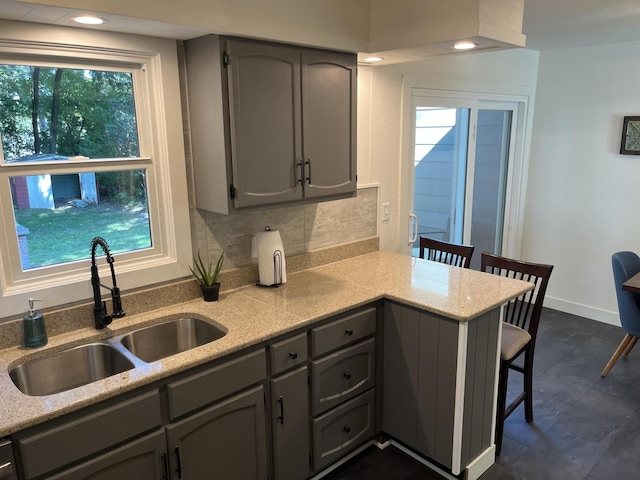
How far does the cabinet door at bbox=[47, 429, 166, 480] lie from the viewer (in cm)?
156

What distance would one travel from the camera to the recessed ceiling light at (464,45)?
2248mm

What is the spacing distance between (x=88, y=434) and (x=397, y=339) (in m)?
1.42

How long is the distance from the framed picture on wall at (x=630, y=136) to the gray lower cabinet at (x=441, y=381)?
2.59m

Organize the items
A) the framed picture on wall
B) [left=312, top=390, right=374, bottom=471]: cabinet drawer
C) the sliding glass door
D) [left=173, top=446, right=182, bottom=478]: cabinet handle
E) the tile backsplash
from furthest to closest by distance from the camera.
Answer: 1. the framed picture on wall
2. the sliding glass door
3. the tile backsplash
4. [left=312, top=390, right=374, bottom=471]: cabinet drawer
5. [left=173, top=446, right=182, bottom=478]: cabinet handle

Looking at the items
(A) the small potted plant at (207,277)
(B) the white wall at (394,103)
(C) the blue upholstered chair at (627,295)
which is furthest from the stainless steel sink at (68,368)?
(C) the blue upholstered chair at (627,295)

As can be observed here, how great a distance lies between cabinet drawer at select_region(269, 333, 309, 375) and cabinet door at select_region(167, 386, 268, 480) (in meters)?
0.12

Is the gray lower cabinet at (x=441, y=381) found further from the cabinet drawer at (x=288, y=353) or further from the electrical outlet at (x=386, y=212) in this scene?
the electrical outlet at (x=386, y=212)

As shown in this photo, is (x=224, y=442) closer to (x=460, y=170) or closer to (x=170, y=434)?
(x=170, y=434)

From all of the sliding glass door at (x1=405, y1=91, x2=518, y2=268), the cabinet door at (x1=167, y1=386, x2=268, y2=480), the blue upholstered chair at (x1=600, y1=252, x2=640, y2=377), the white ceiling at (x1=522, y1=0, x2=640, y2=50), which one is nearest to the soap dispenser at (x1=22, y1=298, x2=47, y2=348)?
the cabinet door at (x1=167, y1=386, x2=268, y2=480)

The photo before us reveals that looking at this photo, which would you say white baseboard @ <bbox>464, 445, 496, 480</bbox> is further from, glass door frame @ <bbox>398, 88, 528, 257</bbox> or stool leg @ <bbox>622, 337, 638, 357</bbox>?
stool leg @ <bbox>622, 337, 638, 357</bbox>

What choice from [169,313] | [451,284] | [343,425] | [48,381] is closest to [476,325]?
[451,284]

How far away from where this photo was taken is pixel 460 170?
403 centimetres

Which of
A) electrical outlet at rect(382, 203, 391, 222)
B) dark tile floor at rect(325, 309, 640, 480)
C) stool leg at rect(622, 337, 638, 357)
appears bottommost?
dark tile floor at rect(325, 309, 640, 480)

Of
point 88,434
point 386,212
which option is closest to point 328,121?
point 386,212
